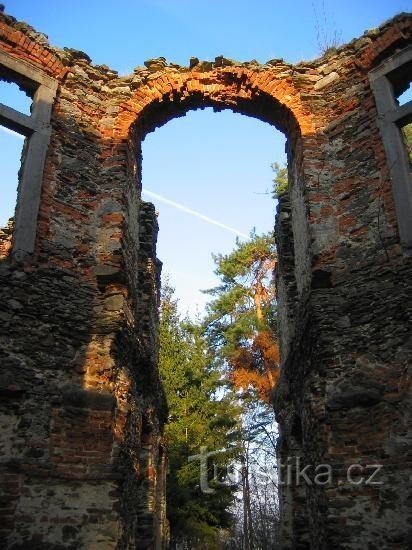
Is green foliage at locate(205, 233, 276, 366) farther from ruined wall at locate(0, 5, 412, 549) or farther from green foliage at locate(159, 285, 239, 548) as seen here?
ruined wall at locate(0, 5, 412, 549)

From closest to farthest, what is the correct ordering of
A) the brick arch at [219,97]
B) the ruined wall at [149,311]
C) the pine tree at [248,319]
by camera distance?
the ruined wall at [149,311]
the brick arch at [219,97]
the pine tree at [248,319]

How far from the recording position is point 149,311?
933 centimetres

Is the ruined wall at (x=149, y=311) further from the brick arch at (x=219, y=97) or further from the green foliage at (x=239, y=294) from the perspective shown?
the green foliage at (x=239, y=294)

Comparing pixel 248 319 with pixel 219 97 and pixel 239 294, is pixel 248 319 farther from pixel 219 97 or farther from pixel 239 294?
pixel 219 97

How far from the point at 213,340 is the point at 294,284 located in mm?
13428

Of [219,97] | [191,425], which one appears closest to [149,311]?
[219,97]

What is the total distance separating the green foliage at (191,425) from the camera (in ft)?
48.7

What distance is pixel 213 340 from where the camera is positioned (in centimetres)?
2225

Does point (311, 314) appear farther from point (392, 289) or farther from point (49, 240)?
point (49, 240)

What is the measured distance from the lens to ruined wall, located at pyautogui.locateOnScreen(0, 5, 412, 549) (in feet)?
16.7

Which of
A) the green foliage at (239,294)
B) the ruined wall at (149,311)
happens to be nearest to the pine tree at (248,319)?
the green foliage at (239,294)

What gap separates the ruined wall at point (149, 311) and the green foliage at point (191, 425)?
5.98 metres

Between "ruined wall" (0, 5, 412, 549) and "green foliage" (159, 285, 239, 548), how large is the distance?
598 centimetres

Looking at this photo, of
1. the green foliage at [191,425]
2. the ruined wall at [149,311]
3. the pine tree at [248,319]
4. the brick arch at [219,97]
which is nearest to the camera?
the ruined wall at [149,311]
